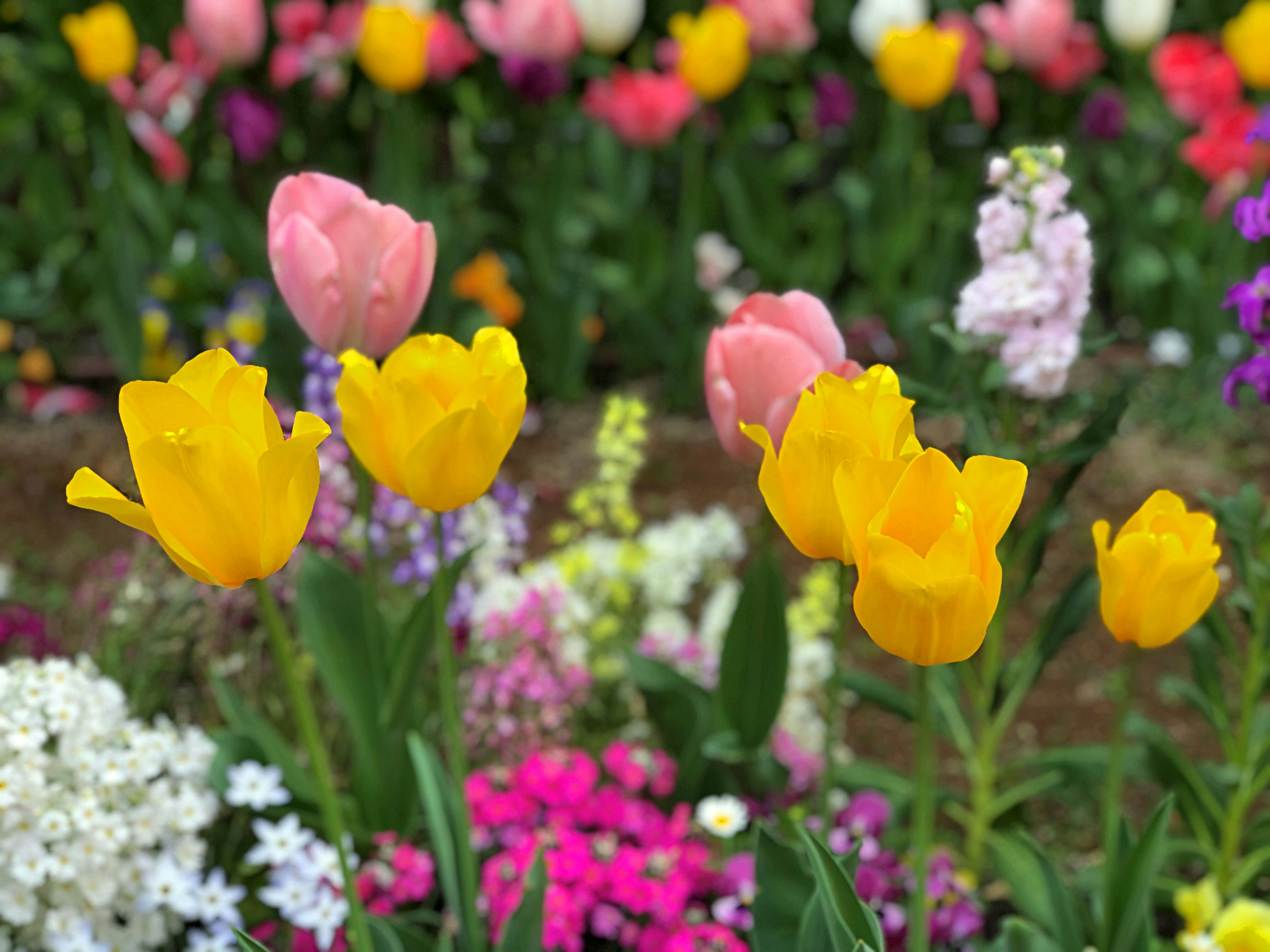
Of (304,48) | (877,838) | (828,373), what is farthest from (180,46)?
(828,373)

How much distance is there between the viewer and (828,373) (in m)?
0.86

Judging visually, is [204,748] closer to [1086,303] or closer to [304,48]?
[1086,303]

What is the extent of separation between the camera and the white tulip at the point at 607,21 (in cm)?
323

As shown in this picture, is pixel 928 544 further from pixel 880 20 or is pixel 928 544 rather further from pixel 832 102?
pixel 832 102

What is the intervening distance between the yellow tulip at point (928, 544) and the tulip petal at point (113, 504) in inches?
16.0

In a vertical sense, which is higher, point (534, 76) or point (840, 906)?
point (840, 906)

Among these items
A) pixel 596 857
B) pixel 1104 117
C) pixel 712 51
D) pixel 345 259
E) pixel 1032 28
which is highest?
pixel 345 259

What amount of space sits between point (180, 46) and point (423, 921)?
8.73 feet

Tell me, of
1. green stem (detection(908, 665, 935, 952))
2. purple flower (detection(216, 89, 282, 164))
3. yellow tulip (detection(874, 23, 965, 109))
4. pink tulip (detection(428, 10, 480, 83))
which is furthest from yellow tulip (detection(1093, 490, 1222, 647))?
purple flower (detection(216, 89, 282, 164))

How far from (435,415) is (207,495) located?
0.18 m

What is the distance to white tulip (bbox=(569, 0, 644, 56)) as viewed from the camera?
3234mm

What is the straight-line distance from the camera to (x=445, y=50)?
3.20m

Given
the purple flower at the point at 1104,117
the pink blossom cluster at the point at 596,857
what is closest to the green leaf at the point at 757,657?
the pink blossom cluster at the point at 596,857

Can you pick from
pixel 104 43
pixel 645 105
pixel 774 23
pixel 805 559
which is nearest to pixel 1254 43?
pixel 774 23
